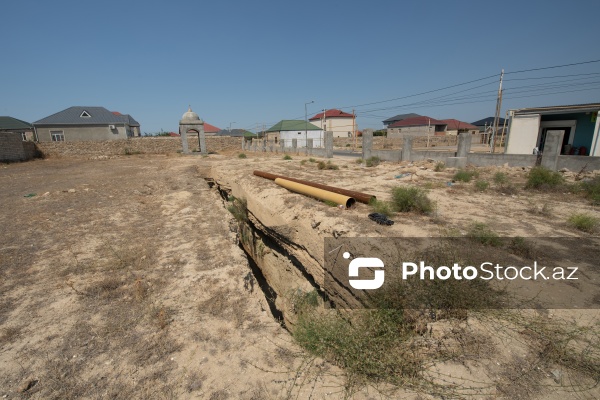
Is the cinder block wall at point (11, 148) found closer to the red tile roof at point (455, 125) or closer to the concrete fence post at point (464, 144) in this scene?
the concrete fence post at point (464, 144)

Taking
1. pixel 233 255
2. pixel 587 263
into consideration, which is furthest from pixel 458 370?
pixel 233 255

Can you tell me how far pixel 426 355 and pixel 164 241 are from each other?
16.0ft

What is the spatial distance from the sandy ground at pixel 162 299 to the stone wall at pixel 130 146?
708 inches

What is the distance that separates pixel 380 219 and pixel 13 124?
5772cm

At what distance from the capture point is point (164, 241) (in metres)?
5.38

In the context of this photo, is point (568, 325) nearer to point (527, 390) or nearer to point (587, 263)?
point (527, 390)

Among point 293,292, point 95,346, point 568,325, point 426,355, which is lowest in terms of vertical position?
point 293,292

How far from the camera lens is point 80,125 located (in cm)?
3120

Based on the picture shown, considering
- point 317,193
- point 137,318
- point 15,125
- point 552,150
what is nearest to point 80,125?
point 15,125

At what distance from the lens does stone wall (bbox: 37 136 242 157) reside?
21.9 meters

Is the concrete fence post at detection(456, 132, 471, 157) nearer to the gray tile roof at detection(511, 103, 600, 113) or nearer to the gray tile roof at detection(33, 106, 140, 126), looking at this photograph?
the gray tile roof at detection(511, 103, 600, 113)

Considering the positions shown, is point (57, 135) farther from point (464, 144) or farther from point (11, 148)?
point (464, 144)

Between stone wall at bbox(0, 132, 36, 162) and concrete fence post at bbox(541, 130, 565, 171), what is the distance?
28.9m

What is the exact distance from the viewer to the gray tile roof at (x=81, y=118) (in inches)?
1189
